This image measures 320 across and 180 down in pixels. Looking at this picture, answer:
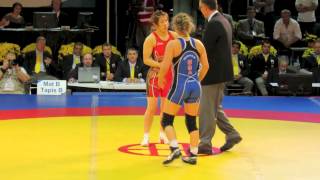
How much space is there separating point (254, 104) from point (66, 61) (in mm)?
4594

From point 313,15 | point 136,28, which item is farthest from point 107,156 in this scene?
point 313,15

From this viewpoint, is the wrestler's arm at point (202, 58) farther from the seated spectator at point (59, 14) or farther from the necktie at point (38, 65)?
the seated spectator at point (59, 14)

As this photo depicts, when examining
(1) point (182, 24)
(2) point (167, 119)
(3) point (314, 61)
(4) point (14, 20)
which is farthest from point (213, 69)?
(4) point (14, 20)

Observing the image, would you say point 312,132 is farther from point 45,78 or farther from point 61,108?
point 45,78

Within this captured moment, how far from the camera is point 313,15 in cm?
1617

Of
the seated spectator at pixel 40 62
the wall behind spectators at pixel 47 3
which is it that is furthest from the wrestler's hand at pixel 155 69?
the wall behind spectators at pixel 47 3

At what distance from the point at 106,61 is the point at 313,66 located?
14.6ft

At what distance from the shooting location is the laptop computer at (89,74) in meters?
12.8

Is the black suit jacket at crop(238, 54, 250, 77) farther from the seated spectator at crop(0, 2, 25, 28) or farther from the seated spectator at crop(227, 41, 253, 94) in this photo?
the seated spectator at crop(0, 2, 25, 28)

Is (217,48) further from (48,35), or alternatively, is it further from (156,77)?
(48,35)

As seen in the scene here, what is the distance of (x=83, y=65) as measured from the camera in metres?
13.5

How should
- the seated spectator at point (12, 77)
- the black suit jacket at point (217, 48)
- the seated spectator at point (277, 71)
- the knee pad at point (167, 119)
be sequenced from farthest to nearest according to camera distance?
the seated spectator at point (277, 71) → the seated spectator at point (12, 77) → the black suit jacket at point (217, 48) → the knee pad at point (167, 119)

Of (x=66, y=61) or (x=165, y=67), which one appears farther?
(x=66, y=61)

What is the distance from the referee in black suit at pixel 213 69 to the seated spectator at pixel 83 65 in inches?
246
